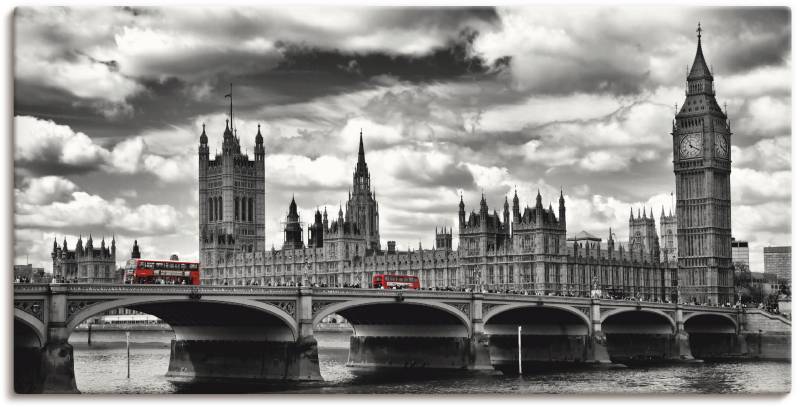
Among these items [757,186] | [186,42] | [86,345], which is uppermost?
[186,42]

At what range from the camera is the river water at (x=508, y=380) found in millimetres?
43312

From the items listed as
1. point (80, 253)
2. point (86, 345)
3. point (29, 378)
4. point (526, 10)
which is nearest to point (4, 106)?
point (29, 378)

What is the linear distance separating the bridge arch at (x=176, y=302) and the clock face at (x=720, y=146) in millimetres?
49771

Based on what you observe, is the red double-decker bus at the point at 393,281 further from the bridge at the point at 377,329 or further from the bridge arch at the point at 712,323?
the bridge arch at the point at 712,323

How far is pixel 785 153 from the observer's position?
1293 inches

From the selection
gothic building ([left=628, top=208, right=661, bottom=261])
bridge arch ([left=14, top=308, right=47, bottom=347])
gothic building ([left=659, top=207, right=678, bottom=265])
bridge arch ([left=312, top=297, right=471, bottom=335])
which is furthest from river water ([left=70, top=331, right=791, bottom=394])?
gothic building ([left=659, top=207, right=678, bottom=265])

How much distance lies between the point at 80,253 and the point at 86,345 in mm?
10534

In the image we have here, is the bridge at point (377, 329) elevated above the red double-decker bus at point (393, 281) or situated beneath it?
situated beneath

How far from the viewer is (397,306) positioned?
53.3m

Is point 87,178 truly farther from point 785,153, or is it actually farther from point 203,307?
point 785,153

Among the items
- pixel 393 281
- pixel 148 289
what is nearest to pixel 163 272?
pixel 148 289

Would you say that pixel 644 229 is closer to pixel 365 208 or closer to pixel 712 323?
pixel 365 208

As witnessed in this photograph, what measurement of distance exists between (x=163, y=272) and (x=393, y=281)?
686 inches

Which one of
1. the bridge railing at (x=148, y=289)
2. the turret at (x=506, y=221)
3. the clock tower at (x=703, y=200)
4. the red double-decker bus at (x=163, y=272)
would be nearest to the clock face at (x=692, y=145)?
the clock tower at (x=703, y=200)
